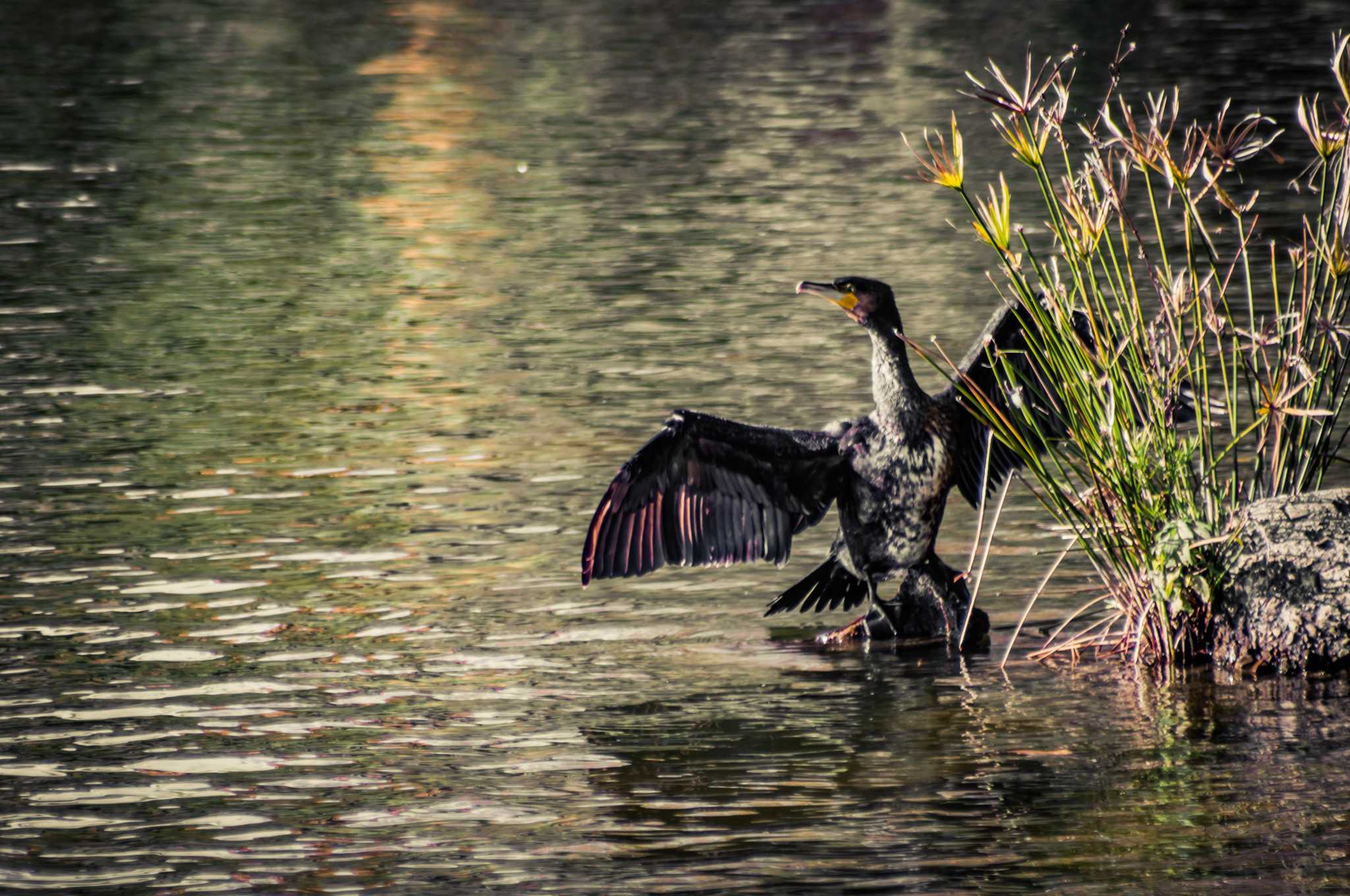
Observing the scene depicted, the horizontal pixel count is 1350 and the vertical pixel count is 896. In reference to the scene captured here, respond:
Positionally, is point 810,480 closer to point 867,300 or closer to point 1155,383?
point 867,300

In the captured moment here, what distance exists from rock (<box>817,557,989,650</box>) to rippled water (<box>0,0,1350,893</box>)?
0.53ft

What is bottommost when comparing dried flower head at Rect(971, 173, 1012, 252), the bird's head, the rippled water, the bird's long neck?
the rippled water

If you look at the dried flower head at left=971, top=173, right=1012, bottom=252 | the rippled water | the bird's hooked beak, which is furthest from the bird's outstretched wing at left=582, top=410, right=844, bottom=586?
the dried flower head at left=971, top=173, right=1012, bottom=252

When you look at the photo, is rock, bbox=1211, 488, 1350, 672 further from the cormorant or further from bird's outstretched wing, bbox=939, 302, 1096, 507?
the cormorant

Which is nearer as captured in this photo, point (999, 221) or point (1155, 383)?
point (999, 221)

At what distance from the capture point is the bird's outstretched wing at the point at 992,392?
8188 millimetres

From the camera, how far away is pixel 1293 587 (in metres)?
7.56

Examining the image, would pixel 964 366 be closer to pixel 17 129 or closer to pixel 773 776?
pixel 773 776

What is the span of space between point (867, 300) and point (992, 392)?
66 cm

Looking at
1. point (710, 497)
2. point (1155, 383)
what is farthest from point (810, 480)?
point (1155, 383)

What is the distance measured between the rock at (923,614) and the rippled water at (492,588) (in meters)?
0.16

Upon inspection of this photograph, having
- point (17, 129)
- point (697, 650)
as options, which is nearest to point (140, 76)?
point (17, 129)

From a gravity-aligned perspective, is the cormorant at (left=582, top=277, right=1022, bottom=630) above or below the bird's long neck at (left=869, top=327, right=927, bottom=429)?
below

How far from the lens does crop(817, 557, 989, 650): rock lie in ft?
27.5
